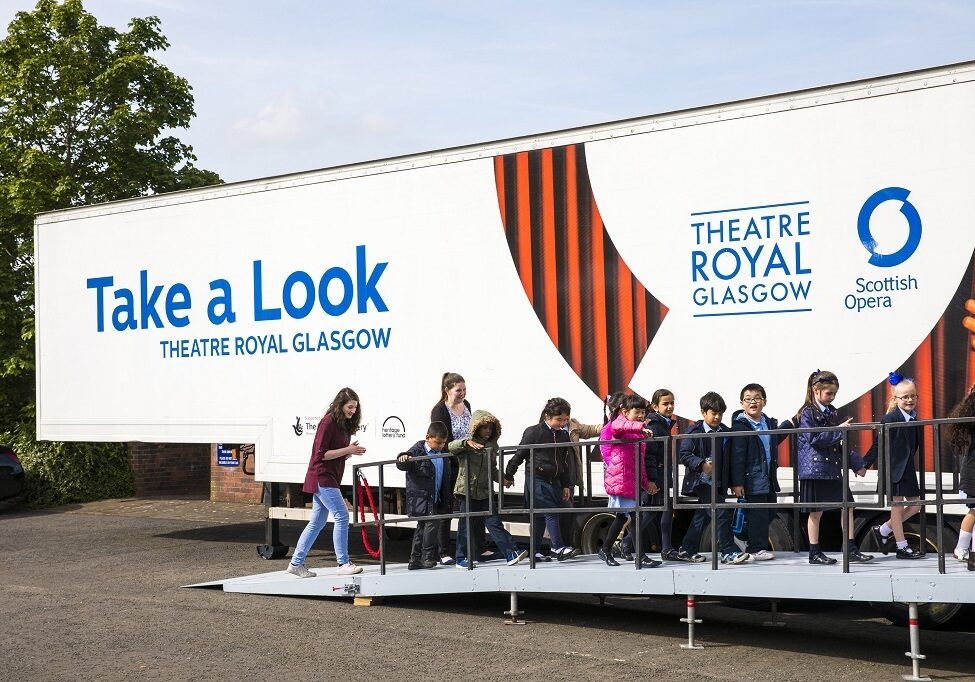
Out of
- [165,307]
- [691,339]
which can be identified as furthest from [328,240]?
[691,339]

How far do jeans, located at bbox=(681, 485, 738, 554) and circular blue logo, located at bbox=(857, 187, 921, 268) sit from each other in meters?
1.97

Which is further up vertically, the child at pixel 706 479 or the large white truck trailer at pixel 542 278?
the large white truck trailer at pixel 542 278

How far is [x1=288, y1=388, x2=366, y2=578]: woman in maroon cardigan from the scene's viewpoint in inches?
383

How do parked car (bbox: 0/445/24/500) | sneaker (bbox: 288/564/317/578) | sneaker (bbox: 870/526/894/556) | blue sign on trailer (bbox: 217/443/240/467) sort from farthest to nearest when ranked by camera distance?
1. parked car (bbox: 0/445/24/500)
2. blue sign on trailer (bbox: 217/443/240/467)
3. sneaker (bbox: 288/564/317/578)
4. sneaker (bbox: 870/526/894/556)

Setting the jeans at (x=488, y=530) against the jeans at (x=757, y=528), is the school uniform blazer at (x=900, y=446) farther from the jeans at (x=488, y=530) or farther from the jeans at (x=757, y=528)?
the jeans at (x=488, y=530)

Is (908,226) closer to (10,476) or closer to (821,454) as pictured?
(821,454)

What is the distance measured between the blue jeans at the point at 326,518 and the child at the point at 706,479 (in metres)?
2.82

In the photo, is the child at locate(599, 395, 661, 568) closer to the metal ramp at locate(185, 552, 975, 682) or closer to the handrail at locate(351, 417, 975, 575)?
the handrail at locate(351, 417, 975, 575)

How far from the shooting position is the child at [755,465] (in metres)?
8.09

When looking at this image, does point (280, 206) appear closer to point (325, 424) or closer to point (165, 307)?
point (165, 307)

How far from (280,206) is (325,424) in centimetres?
313

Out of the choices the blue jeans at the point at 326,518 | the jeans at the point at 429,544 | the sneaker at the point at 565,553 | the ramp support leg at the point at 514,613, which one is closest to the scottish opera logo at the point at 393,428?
the blue jeans at the point at 326,518

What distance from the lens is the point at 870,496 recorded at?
8352 mm

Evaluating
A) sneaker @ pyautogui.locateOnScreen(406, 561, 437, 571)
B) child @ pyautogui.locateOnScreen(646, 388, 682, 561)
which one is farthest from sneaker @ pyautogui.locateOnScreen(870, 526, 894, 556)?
sneaker @ pyautogui.locateOnScreen(406, 561, 437, 571)
